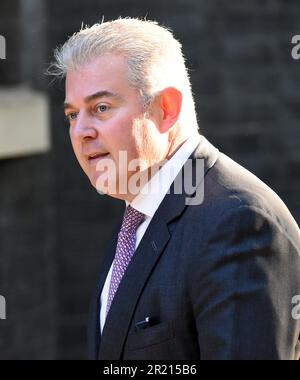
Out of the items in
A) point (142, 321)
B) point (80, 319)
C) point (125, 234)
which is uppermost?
point (125, 234)

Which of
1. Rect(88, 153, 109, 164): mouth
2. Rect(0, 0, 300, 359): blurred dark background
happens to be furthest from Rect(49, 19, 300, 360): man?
Rect(0, 0, 300, 359): blurred dark background

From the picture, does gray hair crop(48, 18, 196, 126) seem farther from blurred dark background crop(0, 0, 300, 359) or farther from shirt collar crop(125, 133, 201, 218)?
blurred dark background crop(0, 0, 300, 359)

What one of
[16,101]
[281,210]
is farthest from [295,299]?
[16,101]

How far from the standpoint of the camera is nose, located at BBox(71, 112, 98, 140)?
109 inches

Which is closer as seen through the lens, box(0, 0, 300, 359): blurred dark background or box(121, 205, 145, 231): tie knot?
box(121, 205, 145, 231): tie knot

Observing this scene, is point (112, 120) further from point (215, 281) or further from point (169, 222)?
point (215, 281)

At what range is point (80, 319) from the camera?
652 cm

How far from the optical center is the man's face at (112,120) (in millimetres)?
2729

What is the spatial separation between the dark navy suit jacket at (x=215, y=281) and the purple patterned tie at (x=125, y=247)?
0.09m

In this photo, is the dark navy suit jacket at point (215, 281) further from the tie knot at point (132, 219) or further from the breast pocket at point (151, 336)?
the tie knot at point (132, 219)

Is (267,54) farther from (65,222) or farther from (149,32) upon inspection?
(149,32)

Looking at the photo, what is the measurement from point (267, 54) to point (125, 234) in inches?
148

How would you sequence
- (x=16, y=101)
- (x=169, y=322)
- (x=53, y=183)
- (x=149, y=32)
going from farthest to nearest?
(x=53, y=183)
(x=16, y=101)
(x=149, y=32)
(x=169, y=322)

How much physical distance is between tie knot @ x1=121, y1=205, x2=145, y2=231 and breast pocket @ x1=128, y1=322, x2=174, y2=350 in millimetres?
355
